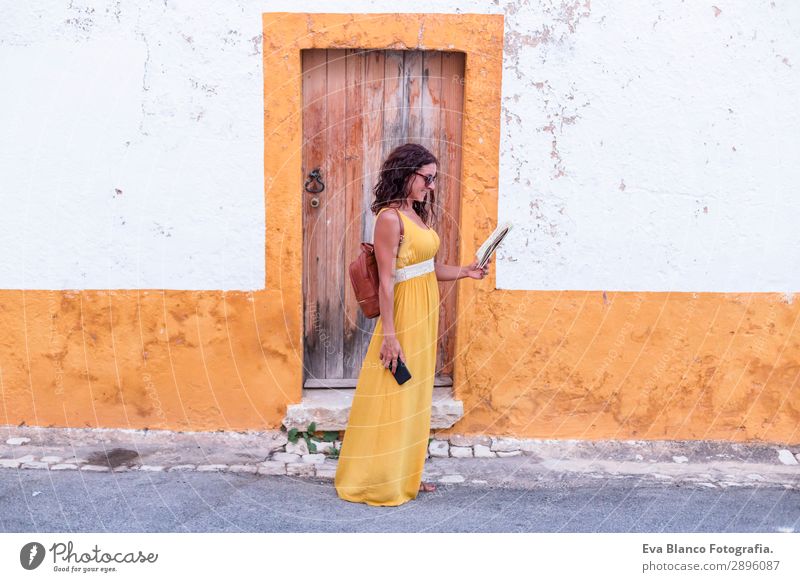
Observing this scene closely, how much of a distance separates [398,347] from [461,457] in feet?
4.35

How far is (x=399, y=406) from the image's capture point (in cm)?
430

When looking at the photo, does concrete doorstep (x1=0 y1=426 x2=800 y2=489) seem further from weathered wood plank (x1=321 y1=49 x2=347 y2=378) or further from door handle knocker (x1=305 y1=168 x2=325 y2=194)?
door handle knocker (x1=305 y1=168 x2=325 y2=194)

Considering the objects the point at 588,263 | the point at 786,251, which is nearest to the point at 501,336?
the point at 588,263

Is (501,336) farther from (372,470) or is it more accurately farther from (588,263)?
(372,470)

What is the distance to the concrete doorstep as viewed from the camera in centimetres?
493

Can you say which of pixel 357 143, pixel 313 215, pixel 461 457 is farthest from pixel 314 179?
pixel 461 457

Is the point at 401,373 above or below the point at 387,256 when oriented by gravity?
below

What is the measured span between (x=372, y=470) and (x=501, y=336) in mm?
1327

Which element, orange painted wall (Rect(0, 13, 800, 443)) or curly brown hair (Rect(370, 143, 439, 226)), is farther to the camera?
orange painted wall (Rect(0, 13, 800, 443))

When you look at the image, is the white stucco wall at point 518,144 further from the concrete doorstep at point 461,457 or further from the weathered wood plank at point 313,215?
the concrete doorstep at point 461,457

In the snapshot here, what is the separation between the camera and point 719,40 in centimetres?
511

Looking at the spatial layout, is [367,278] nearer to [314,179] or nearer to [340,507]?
[340,507]

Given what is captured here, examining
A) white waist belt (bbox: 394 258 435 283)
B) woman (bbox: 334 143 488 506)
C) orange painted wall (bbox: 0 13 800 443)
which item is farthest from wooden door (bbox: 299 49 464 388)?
white waist belt (bbox: 394 258 435 283)

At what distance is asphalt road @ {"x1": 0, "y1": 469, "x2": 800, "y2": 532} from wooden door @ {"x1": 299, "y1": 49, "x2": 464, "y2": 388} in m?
1.23
